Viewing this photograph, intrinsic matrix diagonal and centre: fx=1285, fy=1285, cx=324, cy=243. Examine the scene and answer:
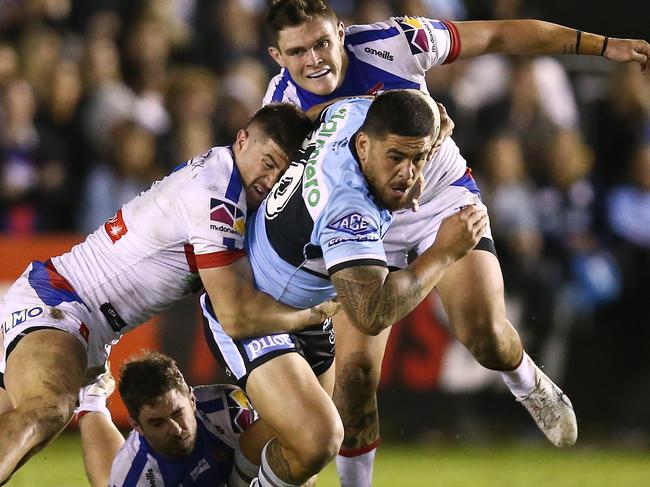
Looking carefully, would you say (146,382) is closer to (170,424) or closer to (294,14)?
(170,424)

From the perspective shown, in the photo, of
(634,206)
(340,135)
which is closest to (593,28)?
(634,206)

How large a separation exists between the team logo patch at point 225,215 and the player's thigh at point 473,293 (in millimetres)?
1393

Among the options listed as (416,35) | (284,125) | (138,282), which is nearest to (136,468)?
(138,282)

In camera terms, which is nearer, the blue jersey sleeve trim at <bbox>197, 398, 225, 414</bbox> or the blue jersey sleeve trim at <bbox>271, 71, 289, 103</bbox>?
the blue jersey sleeve trim at <bbox>197, 398, 225, 414</bbox>

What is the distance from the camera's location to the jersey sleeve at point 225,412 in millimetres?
7254

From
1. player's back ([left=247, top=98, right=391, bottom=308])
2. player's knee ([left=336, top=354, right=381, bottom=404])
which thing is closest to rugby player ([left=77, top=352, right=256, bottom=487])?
player's knee ([left=336, top=354, right=381, bottom=404])

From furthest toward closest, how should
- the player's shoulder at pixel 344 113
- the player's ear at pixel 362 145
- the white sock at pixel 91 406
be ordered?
the white sock at pixel 91 406 < the player's shoulder at pixel 344 113 < the player's ear at pixel 362 145

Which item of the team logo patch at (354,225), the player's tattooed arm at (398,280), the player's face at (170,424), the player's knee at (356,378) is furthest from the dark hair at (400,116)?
the player's knee at (356,378)

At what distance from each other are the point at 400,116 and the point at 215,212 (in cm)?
121

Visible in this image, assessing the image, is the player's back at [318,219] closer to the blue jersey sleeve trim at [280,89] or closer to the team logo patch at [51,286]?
the blue jersey sleeve trim at [280,89]

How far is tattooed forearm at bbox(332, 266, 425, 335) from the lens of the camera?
614 cm

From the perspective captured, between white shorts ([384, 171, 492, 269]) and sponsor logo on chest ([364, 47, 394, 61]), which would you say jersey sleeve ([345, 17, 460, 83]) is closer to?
sponsor logo on chest ([364, 47, 394, 61])

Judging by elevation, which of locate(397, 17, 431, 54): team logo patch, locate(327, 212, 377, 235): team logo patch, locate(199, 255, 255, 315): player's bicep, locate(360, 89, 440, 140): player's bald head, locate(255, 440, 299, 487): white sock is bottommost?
locate(255, 440, 299, 487): white sock

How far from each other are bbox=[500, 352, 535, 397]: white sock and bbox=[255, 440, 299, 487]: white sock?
67.5 inches
